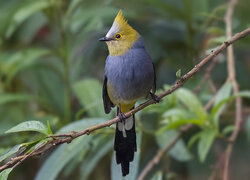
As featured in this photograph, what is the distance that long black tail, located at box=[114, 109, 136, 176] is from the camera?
2.48 meters

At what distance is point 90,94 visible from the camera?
341cm

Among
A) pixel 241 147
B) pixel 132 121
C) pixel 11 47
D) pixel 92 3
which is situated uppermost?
pixel 92 3

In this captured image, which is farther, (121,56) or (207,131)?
(207,131)

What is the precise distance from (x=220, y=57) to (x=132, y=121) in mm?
1099

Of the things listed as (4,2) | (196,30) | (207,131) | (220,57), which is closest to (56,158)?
(207,131)

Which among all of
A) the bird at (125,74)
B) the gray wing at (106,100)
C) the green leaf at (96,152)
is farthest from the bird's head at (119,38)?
the green leaf at (96,152)

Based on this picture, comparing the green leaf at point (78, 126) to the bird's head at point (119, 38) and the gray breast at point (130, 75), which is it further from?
the bird's head at point (119, 38)

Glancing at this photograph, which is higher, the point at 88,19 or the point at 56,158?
the point at 88,19

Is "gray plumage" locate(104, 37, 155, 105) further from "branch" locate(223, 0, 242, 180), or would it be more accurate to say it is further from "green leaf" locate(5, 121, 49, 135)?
"green leaf" locate(5, 121, 49, 135)

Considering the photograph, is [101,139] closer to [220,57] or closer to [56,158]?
[56,158]

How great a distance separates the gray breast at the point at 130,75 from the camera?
2.46m

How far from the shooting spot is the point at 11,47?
4.41m

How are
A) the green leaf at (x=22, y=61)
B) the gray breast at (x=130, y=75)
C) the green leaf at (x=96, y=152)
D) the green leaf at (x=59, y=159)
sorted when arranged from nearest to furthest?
the gray breast at (x=130, y=75)
the green leaf at (x=59, y=159)
the green leaf at (x=96, y=152)
the green leaf at (x=22, y=61)

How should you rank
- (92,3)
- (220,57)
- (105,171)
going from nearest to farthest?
1. (220,57)
2. (105,171)
3. (92,3)
